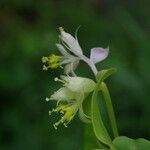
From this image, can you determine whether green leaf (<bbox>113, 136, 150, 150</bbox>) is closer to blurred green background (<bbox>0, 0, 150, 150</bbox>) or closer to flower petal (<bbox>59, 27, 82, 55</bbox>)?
flower petal (<bbox>59, 27, 82, 55</bbox>)

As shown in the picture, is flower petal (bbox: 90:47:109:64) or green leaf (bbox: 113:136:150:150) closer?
green leaf (bbox: 113:136:150:150)

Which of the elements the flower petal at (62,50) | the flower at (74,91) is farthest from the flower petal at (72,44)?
the flower at (74,91)

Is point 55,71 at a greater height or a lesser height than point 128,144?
greater

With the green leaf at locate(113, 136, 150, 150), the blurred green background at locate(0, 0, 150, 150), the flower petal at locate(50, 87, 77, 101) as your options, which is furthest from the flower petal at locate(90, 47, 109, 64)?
the blurred green background at locate(0, 0, 150, 150)

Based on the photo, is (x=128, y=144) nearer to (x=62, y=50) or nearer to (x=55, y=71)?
(x=62, y=50)

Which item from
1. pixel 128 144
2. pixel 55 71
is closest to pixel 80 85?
pixel 128 144

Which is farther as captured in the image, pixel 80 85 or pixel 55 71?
pixel 55 71

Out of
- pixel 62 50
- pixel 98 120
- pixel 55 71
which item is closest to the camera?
pixel 98 120

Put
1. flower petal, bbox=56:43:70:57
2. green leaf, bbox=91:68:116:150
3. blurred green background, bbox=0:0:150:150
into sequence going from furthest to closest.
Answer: blurred green background, bbox=0:0:150:150 → flower petal, bbox=56:43:70:57 → green leaf, bbox=91:68:116:150

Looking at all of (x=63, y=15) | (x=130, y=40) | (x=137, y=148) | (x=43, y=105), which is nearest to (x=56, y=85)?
(x=43, y=105)
